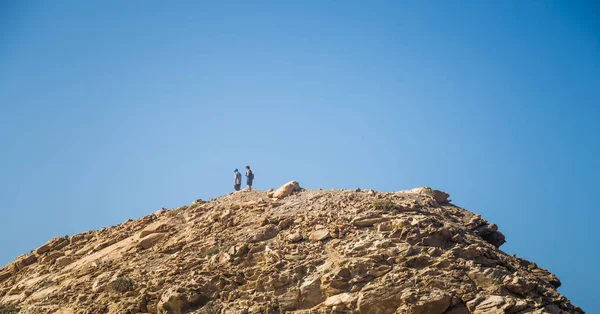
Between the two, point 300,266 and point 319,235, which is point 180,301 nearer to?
point 300,266

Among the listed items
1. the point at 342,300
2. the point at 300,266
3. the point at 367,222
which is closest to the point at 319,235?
the point at 367,222

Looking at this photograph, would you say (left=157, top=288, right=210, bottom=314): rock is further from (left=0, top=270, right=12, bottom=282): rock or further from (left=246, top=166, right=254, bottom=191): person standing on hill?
(left=246, top=166, right=254, bottom=191): person standing on hill

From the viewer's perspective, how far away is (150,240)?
27.4 meters

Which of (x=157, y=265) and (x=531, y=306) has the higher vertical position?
(x=157, y=265)

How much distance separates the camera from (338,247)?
23016 millimetres

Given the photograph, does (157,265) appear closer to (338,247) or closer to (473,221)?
(338,247)

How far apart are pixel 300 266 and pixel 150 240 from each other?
340 inches

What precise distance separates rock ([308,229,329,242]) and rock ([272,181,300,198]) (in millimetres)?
5209

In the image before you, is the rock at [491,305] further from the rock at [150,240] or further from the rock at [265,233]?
the rock at [150,240]

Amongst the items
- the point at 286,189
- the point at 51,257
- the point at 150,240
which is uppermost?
the point at 286,189

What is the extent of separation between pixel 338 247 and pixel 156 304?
708 cm

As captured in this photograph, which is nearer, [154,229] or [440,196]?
[154,229]

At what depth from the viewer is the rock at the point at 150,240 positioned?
27.1 metres

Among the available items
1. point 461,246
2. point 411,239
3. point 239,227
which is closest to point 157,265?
point 239,227
